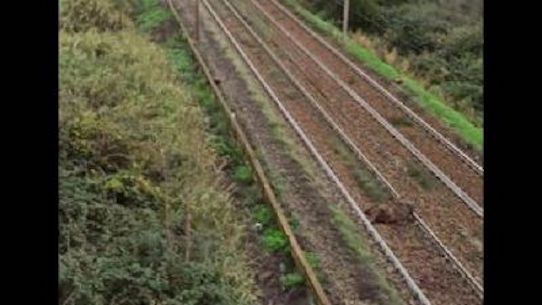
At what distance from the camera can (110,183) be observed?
38.1ft

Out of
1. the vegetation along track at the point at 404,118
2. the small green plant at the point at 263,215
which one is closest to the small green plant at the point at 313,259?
the small green plant at the point at 263,215

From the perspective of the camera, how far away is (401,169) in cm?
1712

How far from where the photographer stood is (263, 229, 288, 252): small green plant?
13081 mm

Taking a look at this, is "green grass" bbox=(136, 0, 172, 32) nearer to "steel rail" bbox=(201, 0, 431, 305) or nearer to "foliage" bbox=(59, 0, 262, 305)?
"steel rail" bbox=(201, 0, 431, 305)

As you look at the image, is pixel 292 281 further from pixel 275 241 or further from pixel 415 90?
pixel 415 90

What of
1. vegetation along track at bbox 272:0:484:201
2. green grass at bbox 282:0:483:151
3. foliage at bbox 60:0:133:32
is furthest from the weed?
foliage at bbox 60:0:133:32

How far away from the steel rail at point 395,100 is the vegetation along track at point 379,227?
66.6 inches

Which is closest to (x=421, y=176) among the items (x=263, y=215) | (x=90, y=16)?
(x=263, y=215)

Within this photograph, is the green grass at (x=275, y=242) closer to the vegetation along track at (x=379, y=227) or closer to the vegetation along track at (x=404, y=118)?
the vegetation along track at (x=379, y=227)

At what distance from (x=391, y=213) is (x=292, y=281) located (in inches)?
121

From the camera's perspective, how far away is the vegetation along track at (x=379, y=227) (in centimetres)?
1198
